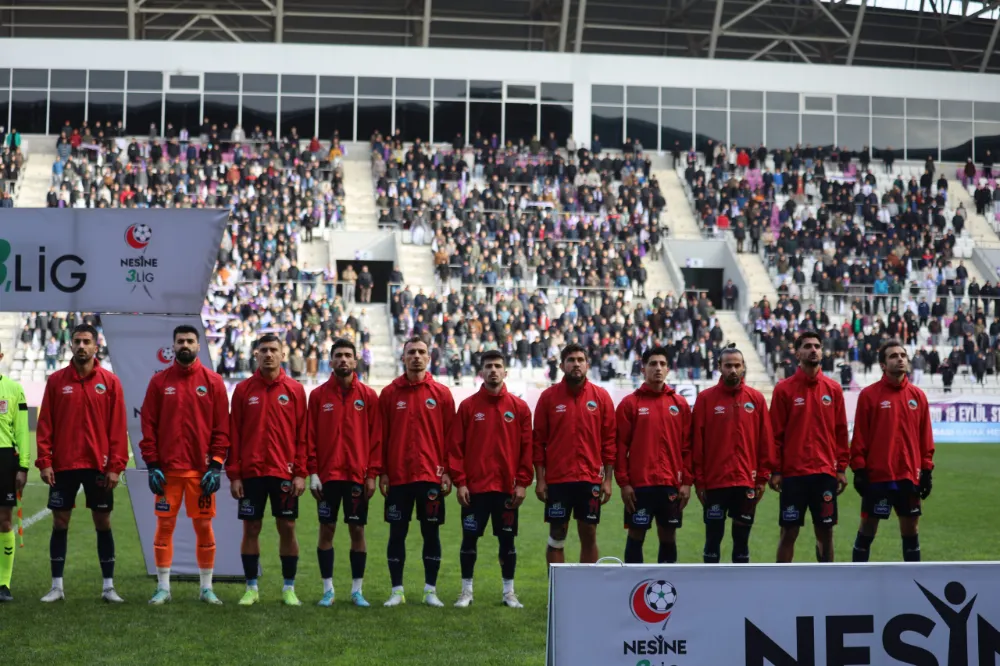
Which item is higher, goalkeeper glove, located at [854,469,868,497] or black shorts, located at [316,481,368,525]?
goalkeeper glove, located at [854,469,868,497]

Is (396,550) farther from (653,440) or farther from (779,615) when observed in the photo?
(779,615)

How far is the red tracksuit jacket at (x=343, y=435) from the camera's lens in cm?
931

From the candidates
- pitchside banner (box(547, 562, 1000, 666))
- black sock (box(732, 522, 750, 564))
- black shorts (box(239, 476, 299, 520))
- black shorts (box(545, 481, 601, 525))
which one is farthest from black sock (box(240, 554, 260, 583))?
pitchside banner (box(547, 562, 1000, 666))

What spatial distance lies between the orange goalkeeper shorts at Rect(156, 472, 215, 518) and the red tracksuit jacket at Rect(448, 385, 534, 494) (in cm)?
185

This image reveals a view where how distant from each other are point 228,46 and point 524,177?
37.4ft

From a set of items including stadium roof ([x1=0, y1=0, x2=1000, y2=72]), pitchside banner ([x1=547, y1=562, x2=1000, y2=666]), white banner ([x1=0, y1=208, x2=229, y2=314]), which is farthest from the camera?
stadium roof ([x1=0, y1=0, x2=1000, y2=72])

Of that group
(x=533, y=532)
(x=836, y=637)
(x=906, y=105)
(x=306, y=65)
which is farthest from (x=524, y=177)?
(x=836, y=637)

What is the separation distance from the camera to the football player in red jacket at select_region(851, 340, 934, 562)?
371 inches

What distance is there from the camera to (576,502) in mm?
9250

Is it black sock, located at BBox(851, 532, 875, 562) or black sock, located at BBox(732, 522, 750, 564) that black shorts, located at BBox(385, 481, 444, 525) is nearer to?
black sock, located at BBox(732, 522, 750, 564)

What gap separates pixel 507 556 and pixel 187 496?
245 cm

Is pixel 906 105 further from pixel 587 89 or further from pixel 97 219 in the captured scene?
pixel 97 219

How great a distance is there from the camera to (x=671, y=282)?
38.1 metres

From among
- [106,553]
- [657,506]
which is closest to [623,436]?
[657,506]
